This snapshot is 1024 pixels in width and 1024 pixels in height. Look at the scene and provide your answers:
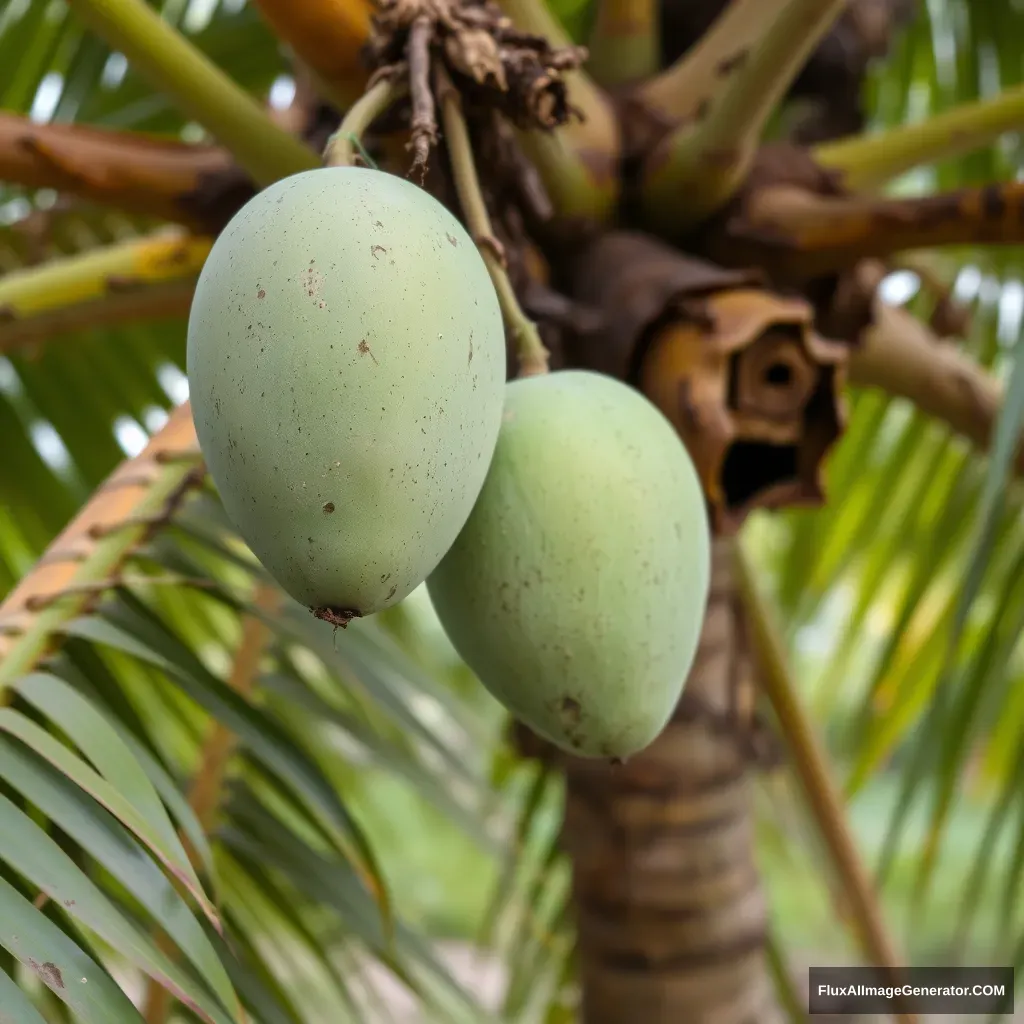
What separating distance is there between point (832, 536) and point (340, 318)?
1138 millimetres

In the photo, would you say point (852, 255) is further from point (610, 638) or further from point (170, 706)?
point (170, 706)

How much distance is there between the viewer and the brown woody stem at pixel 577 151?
746mm

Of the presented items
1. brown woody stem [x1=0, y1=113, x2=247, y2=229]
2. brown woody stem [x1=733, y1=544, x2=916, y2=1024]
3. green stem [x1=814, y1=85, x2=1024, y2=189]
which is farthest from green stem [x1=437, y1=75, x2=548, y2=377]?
brown woody stem [x1=733, y1=544, x2=916, y2=1024]

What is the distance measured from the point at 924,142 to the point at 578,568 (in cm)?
51

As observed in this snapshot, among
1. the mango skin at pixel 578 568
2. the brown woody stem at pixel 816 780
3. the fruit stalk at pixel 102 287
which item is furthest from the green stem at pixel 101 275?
the brown woody stem at pixel 816 780

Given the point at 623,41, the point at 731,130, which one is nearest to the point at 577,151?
the point at 731,130

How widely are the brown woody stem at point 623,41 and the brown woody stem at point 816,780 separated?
44 cm

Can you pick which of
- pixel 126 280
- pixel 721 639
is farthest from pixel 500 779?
pixel 126 280

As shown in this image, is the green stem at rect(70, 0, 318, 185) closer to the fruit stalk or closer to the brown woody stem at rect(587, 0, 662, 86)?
the fruit stalk

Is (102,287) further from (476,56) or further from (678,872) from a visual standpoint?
(678,872)

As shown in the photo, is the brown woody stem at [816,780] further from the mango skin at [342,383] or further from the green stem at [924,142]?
the mango skin at [342,383]

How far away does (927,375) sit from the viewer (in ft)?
3.11

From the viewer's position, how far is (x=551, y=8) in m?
1.16

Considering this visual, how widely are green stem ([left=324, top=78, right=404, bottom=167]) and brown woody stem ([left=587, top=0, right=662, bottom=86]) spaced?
0.51 metres
